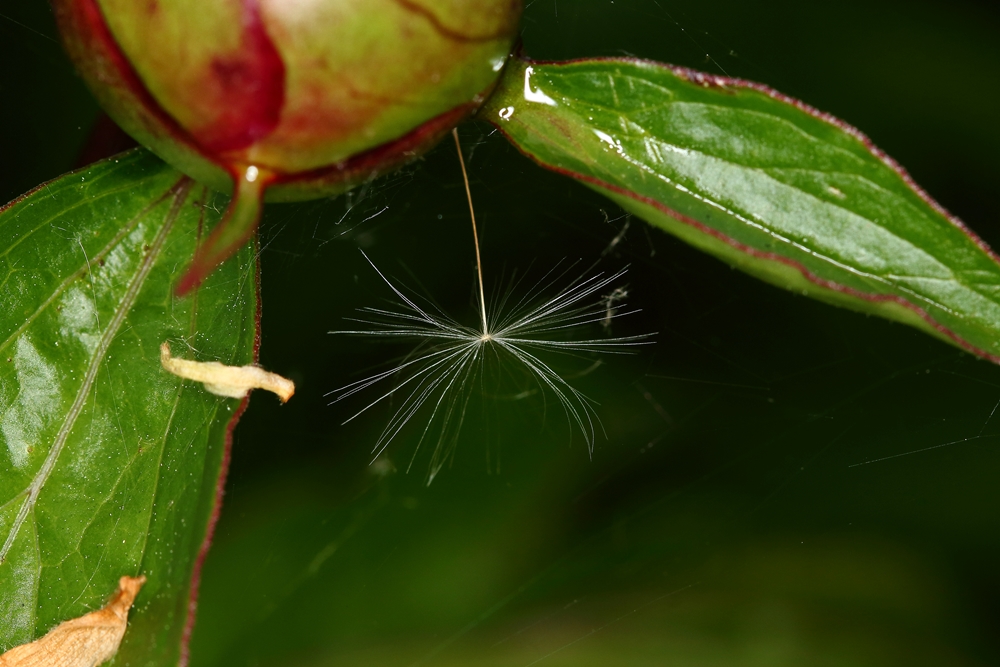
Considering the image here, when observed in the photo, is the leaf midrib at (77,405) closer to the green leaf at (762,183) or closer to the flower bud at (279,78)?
the flower bud at (279,78)

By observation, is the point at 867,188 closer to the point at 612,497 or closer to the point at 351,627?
the point at 612,497

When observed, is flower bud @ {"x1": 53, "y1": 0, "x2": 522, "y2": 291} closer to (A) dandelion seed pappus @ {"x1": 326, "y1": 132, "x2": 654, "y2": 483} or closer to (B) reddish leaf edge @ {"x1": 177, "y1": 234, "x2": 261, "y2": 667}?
(B) reddish leaf edge @ {"x1": 177, "y1": 234, "x2": 261, "y2": 667}

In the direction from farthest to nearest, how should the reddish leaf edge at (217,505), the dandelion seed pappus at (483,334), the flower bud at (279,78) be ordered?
the dandelion seed pappus at (483,334) < the reddish leaf edge at (217,505) < the flower bud at (279,78)

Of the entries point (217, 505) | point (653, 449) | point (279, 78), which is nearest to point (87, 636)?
point (217, 505)

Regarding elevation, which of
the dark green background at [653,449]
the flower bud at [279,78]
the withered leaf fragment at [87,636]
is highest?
the dark green background at [653,449]

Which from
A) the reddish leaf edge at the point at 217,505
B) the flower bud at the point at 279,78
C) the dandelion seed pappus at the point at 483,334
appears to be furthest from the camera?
the dandelion seed pappus at the point at 483,334

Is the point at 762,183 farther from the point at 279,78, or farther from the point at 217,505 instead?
Answer: the point at 217,505

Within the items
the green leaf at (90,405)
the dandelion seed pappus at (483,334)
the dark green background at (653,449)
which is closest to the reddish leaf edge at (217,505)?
the green leaf at (90,405)
